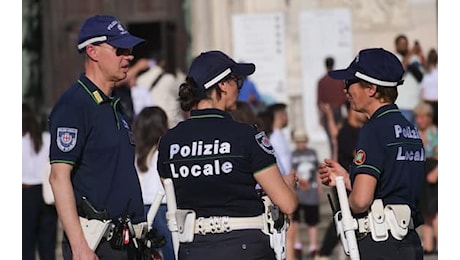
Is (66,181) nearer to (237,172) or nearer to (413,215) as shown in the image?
(237,172)

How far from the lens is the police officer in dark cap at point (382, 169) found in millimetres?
6410

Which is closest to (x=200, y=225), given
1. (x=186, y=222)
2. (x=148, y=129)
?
(x=186, y=222)

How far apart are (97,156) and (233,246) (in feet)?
2.75

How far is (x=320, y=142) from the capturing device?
54.3 feet

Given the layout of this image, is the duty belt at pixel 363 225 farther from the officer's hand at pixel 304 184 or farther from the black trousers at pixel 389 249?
the officer's hand at pixel 304 184

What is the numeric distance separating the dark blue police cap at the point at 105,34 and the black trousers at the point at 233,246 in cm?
110

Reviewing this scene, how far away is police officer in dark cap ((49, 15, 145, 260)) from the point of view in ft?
20.5

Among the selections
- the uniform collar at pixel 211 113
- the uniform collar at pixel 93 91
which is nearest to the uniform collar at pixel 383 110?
the uniform collar at pixel 211 113

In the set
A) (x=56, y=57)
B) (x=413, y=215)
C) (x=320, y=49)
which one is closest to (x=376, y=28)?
(x=320, y=49)

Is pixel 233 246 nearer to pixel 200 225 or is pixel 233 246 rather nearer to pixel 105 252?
pixel 200 225

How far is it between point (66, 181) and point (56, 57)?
12082 millimetres

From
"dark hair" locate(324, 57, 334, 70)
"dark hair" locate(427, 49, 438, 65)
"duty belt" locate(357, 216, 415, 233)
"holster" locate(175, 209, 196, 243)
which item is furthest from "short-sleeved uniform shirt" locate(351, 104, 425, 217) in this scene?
"dark hair" locate(324, 57, 334, 70)

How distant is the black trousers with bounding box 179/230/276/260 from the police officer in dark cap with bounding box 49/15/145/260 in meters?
0.45

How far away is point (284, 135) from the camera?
13.8m
